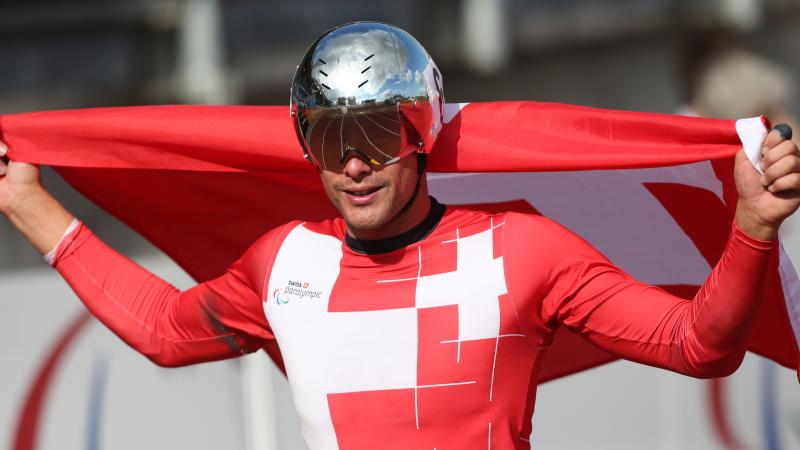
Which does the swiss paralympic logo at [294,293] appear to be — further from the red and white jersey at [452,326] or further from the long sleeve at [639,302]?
the long sleeve at [639,302]

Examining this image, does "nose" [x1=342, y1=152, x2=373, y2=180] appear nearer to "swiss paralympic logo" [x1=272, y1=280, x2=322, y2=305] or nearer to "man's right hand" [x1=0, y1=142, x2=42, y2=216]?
"swiss paralympic logo" [x1=272, y1=280, x2=322, y2=305]

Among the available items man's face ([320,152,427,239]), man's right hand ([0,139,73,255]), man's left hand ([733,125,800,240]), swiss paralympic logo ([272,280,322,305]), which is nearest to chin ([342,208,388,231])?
man's face ([320,152,427,239])

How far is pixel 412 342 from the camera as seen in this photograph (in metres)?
3.09

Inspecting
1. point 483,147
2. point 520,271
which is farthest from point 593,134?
point 520,271

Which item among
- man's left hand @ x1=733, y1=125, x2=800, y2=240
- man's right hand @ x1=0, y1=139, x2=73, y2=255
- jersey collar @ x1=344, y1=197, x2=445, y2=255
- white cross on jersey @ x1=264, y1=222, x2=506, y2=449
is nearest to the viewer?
man's left hand @ x1=733, y1=125, x2=800, y2=240

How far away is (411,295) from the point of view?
3127 mm

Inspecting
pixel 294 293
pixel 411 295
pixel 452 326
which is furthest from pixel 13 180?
pixel 452 326

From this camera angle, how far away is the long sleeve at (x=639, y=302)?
2711mm

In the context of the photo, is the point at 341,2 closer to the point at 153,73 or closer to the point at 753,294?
the point at 153,73

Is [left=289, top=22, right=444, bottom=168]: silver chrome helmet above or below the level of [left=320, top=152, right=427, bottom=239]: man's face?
above

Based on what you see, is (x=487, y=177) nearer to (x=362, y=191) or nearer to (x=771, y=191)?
(x=362, y=191)

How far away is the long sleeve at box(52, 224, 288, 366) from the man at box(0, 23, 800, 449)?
160 mm

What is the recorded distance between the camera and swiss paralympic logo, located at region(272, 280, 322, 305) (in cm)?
324

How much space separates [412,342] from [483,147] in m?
0.61
